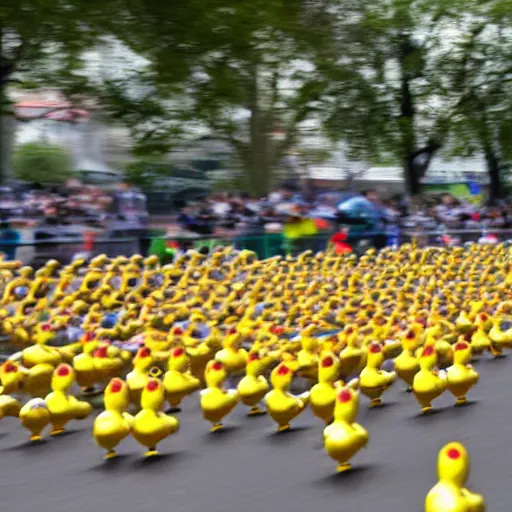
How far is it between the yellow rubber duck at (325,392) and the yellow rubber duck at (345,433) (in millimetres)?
655

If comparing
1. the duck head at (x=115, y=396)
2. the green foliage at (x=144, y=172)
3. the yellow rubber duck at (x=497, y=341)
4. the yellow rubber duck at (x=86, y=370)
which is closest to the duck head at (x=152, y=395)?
the duck head at (x=115, y=396)

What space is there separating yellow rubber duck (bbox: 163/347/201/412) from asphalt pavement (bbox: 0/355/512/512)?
17 centimetres

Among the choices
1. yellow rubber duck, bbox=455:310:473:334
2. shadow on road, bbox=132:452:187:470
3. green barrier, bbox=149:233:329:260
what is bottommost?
shadow on road, bbox=132:452:187:470

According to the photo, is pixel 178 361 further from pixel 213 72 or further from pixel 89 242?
pixel 213 72

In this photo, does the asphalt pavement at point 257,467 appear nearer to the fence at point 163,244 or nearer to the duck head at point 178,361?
the duck head at point 178,361

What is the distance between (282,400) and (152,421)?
845 millimetres

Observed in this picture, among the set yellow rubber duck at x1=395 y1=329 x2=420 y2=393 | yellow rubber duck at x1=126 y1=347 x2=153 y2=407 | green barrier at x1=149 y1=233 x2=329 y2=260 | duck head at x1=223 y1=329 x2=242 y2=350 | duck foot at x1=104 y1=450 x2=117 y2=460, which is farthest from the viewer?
green barrier at x1=149 y1=233 x2=329 y2=260

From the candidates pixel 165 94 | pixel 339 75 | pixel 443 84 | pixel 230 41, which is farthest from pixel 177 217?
pixel 443 84

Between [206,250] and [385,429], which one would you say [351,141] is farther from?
[385,429]

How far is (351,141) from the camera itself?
2538 cm

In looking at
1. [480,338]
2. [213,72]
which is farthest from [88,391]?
[213,72]

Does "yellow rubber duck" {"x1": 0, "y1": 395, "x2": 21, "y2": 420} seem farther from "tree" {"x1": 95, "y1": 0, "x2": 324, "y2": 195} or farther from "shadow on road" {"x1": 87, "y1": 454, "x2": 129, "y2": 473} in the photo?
"tree" {"x1": 95, "y1": 0, "x2": 324, "y2": 195}

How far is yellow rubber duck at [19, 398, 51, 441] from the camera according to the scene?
263 inches

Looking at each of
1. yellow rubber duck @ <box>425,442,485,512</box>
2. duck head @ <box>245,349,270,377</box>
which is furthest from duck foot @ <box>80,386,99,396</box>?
yellow rubber duck @ <box>425,442,485,512</box>
